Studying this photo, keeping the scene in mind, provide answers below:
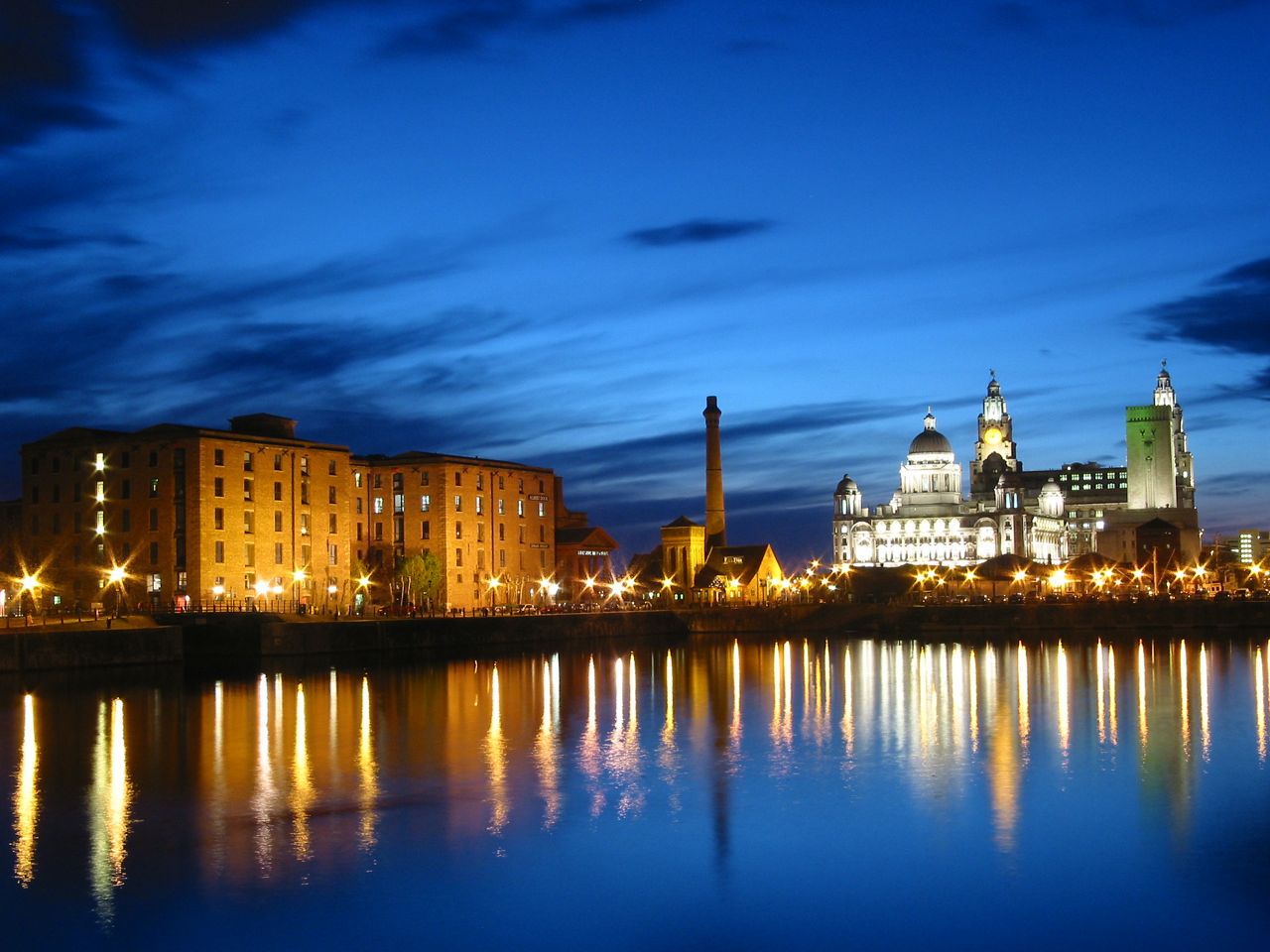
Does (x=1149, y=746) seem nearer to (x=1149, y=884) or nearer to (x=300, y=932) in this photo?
(x=1149, y=884)

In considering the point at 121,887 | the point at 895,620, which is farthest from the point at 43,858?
the point at 895,620

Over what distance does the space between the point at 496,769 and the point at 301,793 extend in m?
5.36

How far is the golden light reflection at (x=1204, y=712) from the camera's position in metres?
40.6

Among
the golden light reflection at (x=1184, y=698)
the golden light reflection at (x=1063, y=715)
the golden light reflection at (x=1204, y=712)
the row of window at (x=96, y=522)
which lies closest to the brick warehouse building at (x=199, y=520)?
the row of window at (x=96, y=522)

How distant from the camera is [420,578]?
95625 mm

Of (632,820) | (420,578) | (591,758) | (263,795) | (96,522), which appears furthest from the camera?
(420,578)

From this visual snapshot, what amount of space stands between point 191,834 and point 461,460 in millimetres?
75321

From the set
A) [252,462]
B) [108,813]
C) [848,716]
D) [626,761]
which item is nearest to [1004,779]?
[626,761]

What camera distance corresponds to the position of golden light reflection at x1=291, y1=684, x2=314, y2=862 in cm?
2691

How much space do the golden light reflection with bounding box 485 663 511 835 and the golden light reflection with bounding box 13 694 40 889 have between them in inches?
311

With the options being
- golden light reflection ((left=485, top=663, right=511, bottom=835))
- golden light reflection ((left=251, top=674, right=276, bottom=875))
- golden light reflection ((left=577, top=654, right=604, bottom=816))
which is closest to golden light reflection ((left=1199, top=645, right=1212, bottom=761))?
golden light reflection ((left=577, top=654, right=604, bottom=816))

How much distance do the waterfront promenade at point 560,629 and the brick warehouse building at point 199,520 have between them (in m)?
Answer: 7.90

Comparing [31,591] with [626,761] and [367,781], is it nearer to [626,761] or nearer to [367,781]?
[626,761]

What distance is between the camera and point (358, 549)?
101 m
